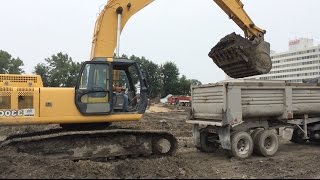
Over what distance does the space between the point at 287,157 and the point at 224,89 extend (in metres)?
2.46

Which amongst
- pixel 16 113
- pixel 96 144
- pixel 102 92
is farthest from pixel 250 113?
pixel 16 113

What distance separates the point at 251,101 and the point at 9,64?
239 feet

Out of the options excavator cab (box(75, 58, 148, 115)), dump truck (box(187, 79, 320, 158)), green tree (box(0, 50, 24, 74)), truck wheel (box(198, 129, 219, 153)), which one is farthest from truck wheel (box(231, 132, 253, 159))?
green tree (box(0, 50, 24, 74))

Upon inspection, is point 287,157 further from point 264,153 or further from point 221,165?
point 221,165

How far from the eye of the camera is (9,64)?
77.8m

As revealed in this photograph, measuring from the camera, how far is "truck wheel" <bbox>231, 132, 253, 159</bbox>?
1077cm

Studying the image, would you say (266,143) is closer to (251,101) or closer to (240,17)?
(251,101)

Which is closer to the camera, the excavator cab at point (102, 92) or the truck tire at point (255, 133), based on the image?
the excavator cab at point (102, 92)

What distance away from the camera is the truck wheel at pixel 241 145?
35.3 feet

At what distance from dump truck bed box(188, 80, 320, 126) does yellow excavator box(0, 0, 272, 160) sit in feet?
4.86

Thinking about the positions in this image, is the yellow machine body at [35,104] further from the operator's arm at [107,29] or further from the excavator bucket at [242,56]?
the excavator bucket at [242,56]

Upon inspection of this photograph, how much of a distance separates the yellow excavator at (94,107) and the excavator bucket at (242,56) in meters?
3.95

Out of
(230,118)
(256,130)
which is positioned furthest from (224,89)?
(256,130)

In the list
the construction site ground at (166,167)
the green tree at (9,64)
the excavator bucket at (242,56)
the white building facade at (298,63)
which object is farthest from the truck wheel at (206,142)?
the green tree at (9,64)
